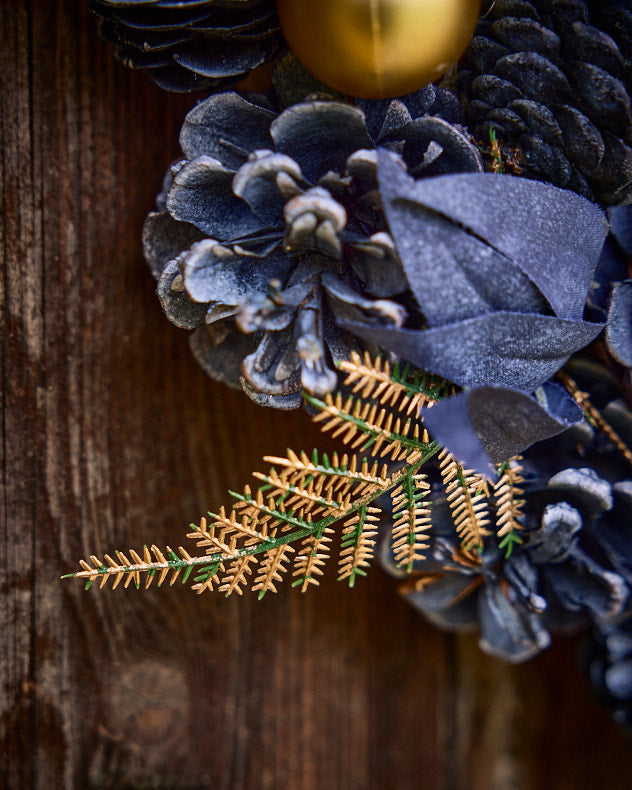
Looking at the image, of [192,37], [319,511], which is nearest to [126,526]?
[319,511]

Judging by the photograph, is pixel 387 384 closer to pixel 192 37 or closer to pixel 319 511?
pixel 319 511

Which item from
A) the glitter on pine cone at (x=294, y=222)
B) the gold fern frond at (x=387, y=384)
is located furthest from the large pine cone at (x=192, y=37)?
the gold fern frond at (x=387, y=384)

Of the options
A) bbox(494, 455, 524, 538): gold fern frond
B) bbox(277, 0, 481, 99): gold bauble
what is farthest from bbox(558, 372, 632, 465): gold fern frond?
bbox(277, 0, 481, 99): gold bauble

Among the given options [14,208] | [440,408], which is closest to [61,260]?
[14,208]

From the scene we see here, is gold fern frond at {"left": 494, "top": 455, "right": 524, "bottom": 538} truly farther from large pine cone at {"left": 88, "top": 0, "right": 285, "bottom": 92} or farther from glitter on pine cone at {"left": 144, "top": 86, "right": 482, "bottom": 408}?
large pine cone at {"left": 88, "top": 0, "right": 285, "bottom": 92}

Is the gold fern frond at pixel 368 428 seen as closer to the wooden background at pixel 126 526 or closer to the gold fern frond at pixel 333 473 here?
the gold fern frond at pixel 333 473

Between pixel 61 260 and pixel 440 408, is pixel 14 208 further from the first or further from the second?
pixel 440 408

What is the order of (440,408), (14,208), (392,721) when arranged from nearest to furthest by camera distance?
(440,408), (14,208), (392,721)
